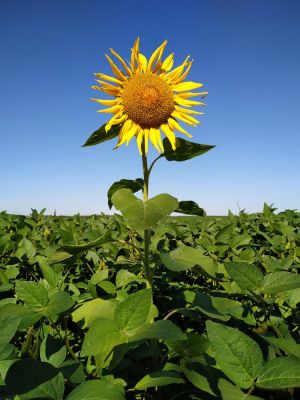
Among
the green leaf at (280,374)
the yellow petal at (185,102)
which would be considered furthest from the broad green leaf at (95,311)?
the yellow petal at (185,102)

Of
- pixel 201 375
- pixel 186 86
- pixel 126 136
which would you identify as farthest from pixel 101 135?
pixel 201 375

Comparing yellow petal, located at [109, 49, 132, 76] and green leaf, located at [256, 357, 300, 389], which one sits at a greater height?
yellow petal, located at [109, 49, 132, 76]

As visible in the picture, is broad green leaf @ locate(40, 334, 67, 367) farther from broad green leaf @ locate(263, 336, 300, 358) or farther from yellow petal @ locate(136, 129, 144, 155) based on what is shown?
yellow petal @ locate(136, 129, 144, 155)

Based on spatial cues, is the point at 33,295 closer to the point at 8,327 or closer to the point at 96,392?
the point at 8,327

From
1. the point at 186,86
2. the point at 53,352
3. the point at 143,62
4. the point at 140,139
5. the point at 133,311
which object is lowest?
the point at 53,352

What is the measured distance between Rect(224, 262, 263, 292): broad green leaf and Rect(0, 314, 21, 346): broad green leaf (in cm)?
93

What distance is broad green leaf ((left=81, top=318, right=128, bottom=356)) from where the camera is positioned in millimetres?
1405

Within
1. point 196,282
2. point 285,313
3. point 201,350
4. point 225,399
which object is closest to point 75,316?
point 201,350

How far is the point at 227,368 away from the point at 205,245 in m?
2.11

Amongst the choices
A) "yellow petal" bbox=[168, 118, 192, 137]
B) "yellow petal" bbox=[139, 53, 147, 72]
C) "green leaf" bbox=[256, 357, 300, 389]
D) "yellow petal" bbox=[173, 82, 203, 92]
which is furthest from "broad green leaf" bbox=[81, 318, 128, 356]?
"yellow petal" bbox=[139, 53, 147, 72]

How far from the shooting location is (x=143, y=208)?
6.13ft

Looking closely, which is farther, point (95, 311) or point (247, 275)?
point (95, 311)

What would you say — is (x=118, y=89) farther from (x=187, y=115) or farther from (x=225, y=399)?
(x=225, y=399)

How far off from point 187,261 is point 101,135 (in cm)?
94
